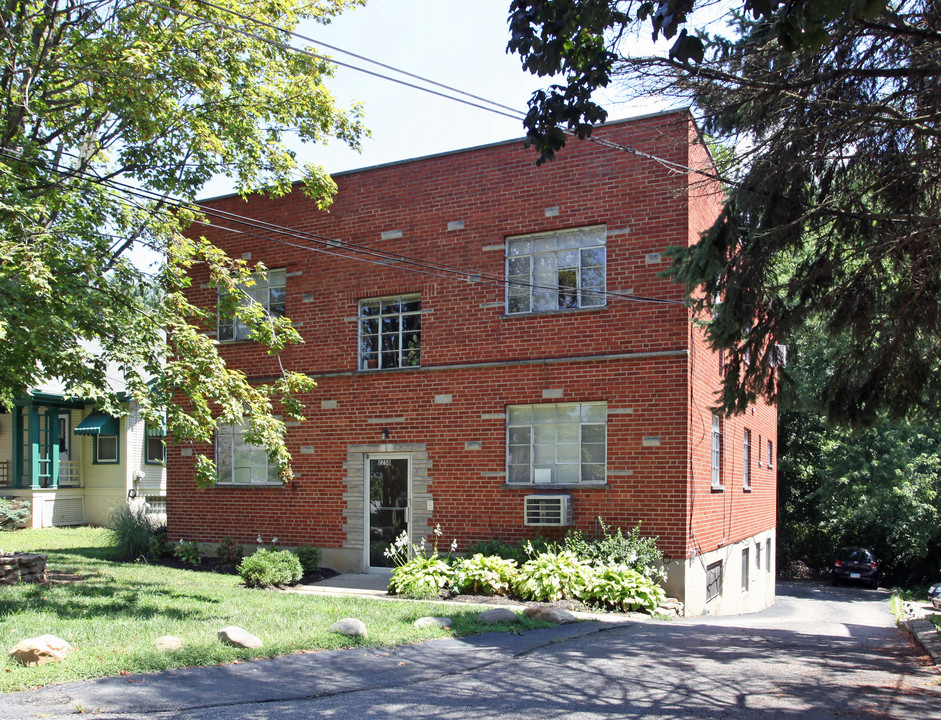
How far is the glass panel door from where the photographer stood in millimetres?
15945

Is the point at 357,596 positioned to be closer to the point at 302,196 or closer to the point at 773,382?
the point at 773,382

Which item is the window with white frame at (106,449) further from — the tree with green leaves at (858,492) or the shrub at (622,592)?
the tree with green leaves at (858,492)

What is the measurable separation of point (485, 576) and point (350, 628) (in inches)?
157

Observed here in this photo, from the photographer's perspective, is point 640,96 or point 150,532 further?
point 150,532

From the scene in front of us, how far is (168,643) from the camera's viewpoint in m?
A: 8.12

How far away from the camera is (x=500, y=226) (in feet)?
50.5

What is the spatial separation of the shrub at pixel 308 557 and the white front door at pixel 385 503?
0.99 m

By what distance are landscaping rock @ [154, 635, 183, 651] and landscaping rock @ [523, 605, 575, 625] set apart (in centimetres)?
446

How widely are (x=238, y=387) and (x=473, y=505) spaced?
512 cm

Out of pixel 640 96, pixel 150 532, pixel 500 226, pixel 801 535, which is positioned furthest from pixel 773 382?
pixel 801 535

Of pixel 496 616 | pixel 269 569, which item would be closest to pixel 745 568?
pixel 496 616

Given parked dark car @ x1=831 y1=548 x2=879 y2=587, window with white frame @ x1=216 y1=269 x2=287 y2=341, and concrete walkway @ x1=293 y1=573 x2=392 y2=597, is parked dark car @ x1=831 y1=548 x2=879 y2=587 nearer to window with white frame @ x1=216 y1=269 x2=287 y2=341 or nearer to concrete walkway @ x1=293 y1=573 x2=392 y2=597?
concrete walkway @ x1=293 y1=573 x2=392 y2=597

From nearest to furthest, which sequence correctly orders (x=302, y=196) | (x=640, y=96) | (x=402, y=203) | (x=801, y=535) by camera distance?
1. (x=640, y=96)
2. (x=402, y=203)
3. (x=302, y=196)
4. (x=801, y=535)

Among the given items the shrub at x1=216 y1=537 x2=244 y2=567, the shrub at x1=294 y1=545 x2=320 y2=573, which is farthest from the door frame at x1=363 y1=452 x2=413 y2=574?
the shrub at x1=216 y1=537 x2=244 y2=567
